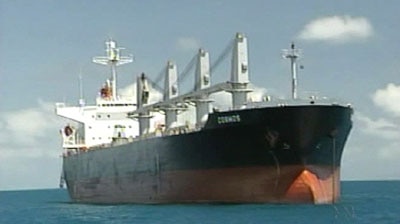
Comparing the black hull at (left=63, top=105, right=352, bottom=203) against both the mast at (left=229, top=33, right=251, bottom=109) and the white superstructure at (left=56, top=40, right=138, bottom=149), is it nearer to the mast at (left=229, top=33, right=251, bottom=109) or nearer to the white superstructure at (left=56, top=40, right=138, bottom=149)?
the mast at (left=229, top=33, right=251, bottom=109)

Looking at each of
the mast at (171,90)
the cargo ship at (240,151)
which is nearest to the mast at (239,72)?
the cargo ship at (240,151)

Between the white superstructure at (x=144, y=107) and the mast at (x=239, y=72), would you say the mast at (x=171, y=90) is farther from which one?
the mast at (x=239, y=72)

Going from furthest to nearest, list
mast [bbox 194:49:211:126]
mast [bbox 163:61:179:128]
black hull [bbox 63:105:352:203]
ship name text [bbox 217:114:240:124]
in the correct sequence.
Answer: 1. mast [bbox 163:61:179:128]
2. mast [bbox 194:49:211:126]
3. ship name text [bbox 217:114:240:124]
4. black hull [bbox 63:105:352:203]

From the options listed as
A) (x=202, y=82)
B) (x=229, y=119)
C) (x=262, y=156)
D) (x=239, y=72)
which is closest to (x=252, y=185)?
(x=262, y=156)

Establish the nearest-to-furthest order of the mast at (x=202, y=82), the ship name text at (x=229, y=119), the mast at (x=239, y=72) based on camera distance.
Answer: the ship name text at (x=229, y=119)
the mast at (x=239, y=72)
the mast at (x=202, y=82)

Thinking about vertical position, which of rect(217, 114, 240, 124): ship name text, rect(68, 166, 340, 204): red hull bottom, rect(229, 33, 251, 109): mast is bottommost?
rect(68, 166, 340, 204): red hull bottom

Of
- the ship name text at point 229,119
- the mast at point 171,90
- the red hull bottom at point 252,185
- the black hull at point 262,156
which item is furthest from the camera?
the mast at point 171,90

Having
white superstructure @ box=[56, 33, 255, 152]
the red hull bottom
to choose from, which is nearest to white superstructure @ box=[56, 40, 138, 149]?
white superstructure @ box=[56, 33, 255, 152]

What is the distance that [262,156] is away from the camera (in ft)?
106

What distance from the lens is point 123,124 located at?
54375 millimetres

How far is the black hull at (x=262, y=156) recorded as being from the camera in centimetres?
3184

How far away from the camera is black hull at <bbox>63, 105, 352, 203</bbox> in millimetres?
31844

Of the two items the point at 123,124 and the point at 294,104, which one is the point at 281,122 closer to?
the point at 294,104

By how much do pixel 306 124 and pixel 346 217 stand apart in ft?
13.3
